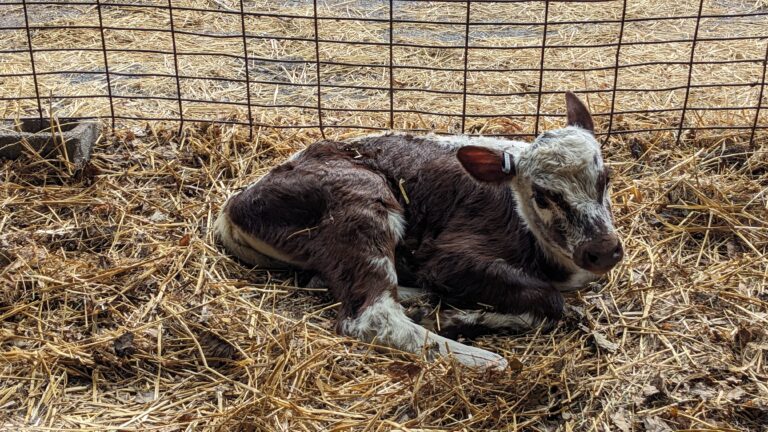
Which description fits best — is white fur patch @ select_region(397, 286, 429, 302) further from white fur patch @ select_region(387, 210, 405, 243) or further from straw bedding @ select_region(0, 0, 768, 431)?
straw bedding @ select_region(0, 0, 768, 431)

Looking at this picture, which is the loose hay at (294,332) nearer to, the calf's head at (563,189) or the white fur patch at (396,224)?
the calf's head at (563,189)

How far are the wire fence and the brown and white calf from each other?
1312 mm

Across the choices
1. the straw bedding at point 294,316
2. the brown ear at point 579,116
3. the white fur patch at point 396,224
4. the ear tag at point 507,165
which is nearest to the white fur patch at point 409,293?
the white fur patch at point 396,224

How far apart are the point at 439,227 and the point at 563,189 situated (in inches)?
39.2

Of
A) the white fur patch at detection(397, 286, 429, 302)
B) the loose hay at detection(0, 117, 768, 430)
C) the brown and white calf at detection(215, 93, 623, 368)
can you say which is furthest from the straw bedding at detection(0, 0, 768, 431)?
the white fur patch at detection(397, 286, 429, 302)

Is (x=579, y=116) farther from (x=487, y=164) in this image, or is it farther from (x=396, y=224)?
(x=396, y=224)

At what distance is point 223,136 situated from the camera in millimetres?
7543

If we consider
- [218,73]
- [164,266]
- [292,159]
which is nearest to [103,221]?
[164,266]

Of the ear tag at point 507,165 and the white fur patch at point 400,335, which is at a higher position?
the ear tag at point 507,165

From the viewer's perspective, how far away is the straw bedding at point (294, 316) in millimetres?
4516

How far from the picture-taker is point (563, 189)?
5148 mm

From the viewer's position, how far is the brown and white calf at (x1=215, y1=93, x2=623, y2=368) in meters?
5.14

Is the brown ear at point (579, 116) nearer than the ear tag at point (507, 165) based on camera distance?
No

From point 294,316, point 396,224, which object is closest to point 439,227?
point 396,224
